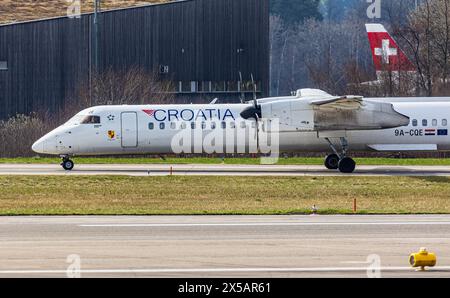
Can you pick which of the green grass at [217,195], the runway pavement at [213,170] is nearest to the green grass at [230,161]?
the runway pavement at [213,170]

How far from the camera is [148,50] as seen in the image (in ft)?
209

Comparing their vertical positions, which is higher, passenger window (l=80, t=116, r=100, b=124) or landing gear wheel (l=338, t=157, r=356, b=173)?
passenger window (l=80, t=116, r=100, b=124)

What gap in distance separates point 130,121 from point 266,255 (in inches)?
805

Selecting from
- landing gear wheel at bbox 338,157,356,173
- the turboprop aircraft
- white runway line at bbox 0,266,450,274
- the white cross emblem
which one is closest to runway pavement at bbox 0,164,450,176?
landing gear wheel at bbox 338,157,356,173

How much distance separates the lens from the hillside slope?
66688 millimetres

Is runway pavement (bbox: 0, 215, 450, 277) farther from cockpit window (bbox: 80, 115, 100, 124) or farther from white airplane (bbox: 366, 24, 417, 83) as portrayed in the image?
white airplane (bbox: 366, 24, 417, 83)

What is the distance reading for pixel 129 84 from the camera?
57.2m

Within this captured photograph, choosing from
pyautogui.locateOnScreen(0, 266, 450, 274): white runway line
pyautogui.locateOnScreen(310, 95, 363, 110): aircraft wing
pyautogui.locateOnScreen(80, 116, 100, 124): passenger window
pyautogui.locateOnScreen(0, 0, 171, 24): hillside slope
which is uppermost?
→ pyautogui.locateOnScreen(0, 0, 171, 24): hillside slope

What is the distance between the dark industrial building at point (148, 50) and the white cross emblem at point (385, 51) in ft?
26.6

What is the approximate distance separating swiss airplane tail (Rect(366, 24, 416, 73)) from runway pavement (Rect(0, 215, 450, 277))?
34900 mm

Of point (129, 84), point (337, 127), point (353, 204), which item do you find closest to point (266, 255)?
point (353, 204)

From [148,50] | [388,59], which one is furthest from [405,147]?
[148,50]

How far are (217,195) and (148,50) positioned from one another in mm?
34125

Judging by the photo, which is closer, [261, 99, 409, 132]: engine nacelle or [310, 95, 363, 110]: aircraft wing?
[310, 95, 363, 110]: aircraft wing
